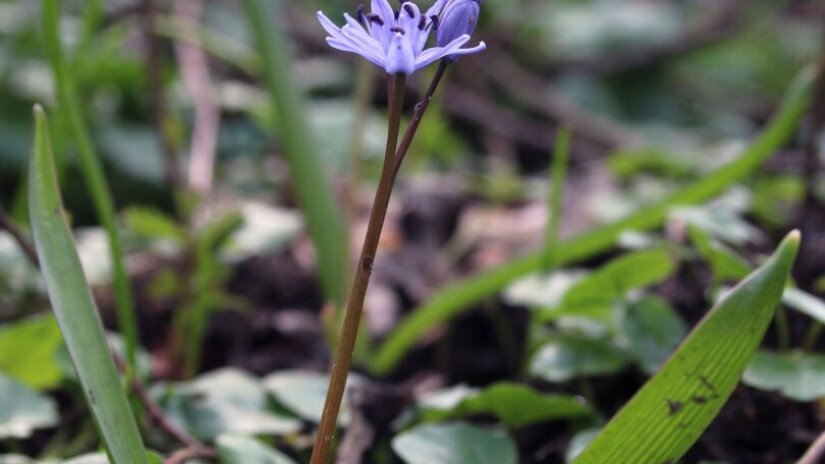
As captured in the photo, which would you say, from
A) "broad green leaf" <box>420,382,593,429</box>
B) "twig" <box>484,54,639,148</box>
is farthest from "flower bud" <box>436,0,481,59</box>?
"twig" <box>484,54,639,148</box>

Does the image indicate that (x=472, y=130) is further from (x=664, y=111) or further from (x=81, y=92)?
(x=81, y=92)

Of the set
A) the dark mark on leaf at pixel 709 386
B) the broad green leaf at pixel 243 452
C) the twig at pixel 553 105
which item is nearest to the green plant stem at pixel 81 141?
the broad green leaf at pixel 243 452

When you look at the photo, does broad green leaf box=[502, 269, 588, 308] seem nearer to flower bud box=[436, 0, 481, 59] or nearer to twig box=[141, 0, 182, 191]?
flower bud box=[436, 0, 481, 59]

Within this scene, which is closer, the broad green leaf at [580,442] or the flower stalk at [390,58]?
the flower stalk at [390,58]

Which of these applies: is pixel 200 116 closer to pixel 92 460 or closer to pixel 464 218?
pixel 464 218

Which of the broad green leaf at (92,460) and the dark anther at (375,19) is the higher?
the dark anther at (375,19)

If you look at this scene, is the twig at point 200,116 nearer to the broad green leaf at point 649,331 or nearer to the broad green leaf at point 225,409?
the broad green leaf at point 225,409
